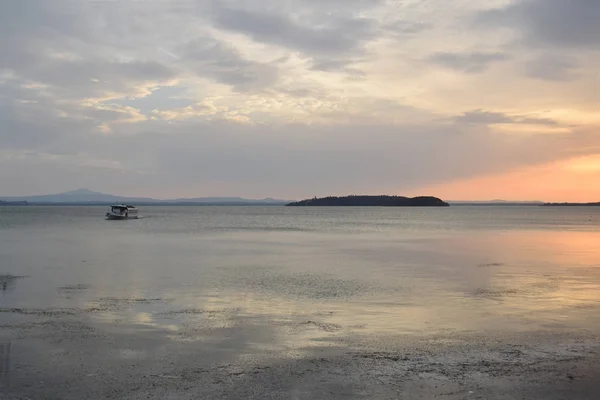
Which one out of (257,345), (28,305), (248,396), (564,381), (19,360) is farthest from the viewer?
(28,305)

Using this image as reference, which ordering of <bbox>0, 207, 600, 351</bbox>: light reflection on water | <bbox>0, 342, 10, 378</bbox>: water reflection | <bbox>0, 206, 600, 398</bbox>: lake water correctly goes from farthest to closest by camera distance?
<bbox>0, 207, 600, 351</bbox>: light reflection on water → <bbox>0, 206, 600, 398</bbox>: lake water → <bbox>0, 342, 10, 378</bbox>: water reflection

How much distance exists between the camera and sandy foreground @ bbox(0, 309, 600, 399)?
31.9 ft

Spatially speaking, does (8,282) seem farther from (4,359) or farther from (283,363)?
(283,363)

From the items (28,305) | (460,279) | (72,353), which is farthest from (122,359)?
(460,279)

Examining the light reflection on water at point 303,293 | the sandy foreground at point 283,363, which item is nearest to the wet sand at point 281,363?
the sandy foreground at point 283,363

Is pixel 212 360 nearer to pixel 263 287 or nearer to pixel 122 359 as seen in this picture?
pixel 122 359

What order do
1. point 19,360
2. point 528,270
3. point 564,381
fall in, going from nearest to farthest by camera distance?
point 564,381, point 19,360, point 528,270

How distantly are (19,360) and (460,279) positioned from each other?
1990 centimetres

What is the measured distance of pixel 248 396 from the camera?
9.45 meters

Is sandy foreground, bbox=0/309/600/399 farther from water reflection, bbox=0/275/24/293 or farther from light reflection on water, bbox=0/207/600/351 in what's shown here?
water reflection, bbox=0/275/24/293

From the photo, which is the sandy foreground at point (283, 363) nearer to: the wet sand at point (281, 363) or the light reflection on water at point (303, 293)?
the wet sand at point (281, 363)

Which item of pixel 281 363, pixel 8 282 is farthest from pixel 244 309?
pixel 8 282

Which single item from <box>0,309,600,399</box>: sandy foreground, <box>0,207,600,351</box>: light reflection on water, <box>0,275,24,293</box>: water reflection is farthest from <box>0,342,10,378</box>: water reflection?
<box>0,275,24,293</box>: water reflection

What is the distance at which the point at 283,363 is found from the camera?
1140 centimetres
